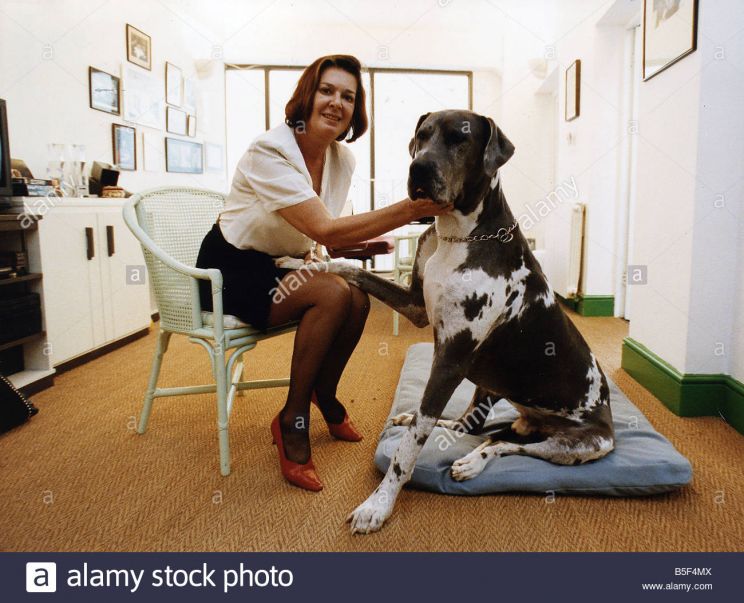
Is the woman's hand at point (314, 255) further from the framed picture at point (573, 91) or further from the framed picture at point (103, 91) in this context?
the framed picture at point (573, 91)

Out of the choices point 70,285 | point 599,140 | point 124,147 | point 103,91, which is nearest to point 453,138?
point 70,285

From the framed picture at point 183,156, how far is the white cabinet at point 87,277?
1.91 meters

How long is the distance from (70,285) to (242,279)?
1.67 m

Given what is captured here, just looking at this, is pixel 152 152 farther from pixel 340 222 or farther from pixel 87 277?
pixel 340 222

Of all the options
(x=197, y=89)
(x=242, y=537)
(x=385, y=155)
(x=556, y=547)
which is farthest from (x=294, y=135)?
(x=385, y=155)

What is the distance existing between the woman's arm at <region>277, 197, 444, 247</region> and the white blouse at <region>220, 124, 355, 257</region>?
0.03 meters

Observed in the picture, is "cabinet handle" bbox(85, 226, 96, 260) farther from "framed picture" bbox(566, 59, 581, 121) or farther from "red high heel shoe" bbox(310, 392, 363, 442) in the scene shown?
"framed picture" bbox(566, 59, 581, 121)

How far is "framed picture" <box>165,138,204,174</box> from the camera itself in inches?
206

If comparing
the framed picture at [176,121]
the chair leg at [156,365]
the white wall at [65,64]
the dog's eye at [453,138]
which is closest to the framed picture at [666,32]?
the dog's eye at [453,138]

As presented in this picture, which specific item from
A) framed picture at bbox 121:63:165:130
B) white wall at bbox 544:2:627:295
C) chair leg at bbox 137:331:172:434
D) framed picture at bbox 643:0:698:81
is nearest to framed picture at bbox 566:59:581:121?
white wall at bbox 544:2:627:295

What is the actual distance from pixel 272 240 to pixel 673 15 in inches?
72.9

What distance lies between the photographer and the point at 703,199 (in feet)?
6.84

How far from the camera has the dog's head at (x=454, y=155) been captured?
130 cm

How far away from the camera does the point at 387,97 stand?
692 centimetres
